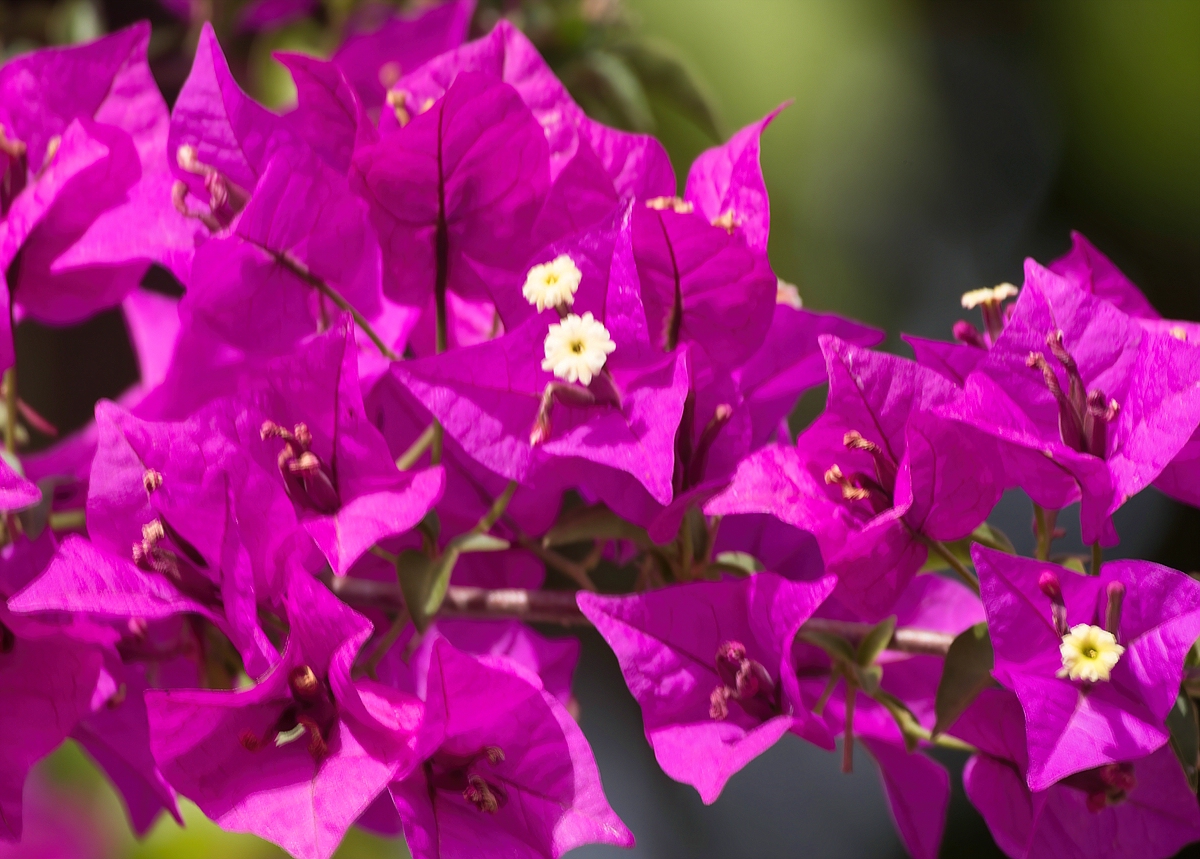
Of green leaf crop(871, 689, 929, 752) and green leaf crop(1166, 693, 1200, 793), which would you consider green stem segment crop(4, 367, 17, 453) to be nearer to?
green leaf crop(871, 689, 929, 752)

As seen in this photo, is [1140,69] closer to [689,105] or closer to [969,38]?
[969,38]

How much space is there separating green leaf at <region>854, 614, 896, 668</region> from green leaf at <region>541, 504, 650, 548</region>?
0.32 ft

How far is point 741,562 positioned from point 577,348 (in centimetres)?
12

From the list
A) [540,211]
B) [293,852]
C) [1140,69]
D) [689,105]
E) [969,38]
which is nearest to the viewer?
[293,852]

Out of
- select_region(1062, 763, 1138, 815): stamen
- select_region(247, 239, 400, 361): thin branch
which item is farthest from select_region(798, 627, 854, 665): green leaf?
select_region(247, 239, 400, 361): thin branch

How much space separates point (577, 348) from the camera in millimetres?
458

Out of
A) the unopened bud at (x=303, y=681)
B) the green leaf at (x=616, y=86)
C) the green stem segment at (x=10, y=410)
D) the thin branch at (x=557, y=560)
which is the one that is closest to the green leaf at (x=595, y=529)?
the thin branch at (x=557, y=560)

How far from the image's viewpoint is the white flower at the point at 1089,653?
0.41 meters

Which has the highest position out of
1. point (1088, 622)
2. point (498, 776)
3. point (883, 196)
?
point (1088, 622)

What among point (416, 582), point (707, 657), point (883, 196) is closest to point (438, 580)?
point (416, 582)

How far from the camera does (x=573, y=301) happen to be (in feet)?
1.52

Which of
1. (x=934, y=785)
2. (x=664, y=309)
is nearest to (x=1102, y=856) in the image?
(x=934, y=785)

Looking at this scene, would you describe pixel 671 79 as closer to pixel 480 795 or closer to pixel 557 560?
pixel 557 560

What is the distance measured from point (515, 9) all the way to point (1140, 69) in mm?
1651
